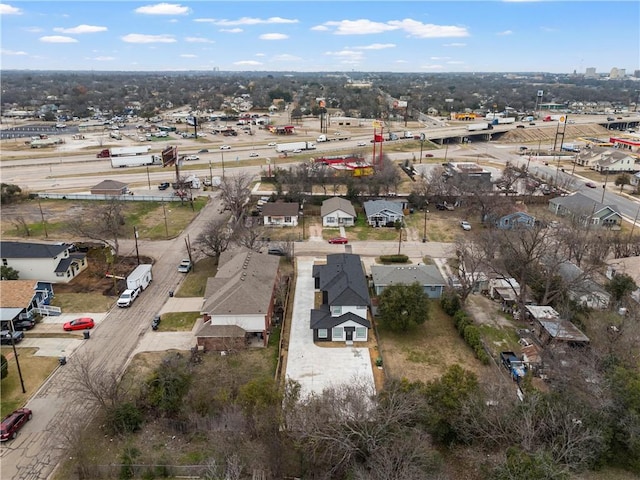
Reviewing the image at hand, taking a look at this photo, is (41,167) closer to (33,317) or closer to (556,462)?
(33,317)

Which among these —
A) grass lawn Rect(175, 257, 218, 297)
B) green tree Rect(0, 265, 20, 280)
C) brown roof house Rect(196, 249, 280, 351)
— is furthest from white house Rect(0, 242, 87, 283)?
brown roof house Rect(196, 249, 280, 351)

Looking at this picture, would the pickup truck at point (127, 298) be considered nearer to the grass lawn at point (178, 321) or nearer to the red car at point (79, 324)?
the red car at point (79, 324)

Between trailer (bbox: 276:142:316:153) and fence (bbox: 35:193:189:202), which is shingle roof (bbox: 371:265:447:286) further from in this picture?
trailer (bbox: 276:142:316:153)

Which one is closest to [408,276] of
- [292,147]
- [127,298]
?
[127,298]

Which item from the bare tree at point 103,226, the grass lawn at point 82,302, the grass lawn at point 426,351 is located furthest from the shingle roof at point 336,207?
the grass lawn at point 82,302

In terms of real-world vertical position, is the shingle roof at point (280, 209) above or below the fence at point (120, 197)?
above

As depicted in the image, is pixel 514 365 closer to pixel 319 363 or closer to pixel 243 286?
pixel 319 363
